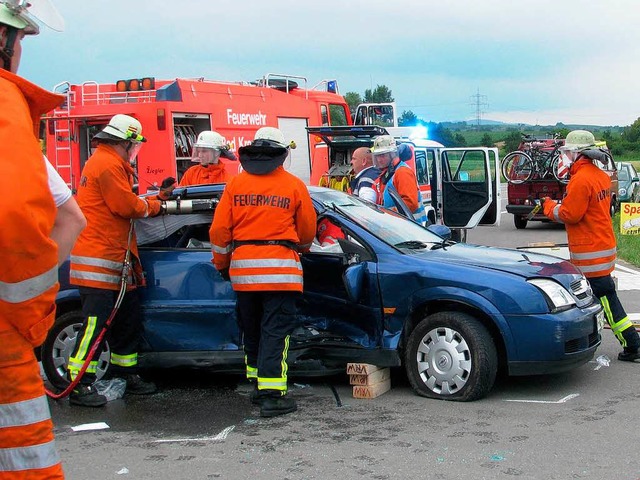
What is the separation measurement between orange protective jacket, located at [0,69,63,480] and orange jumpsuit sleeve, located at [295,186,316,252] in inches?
135

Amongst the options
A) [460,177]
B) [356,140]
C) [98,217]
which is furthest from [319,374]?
[460,177]

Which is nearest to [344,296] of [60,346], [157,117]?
[60,346]

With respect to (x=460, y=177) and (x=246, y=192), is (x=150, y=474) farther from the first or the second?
(x=460, y=177)

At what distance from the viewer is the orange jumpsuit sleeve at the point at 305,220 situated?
601 cm

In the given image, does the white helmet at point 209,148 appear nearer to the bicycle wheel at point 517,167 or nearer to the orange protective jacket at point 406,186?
the orange protective jacket at point 406,186

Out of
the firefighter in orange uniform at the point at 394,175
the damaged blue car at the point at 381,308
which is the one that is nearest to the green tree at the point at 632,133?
the firefighter in orange uniform at the point at 394,175

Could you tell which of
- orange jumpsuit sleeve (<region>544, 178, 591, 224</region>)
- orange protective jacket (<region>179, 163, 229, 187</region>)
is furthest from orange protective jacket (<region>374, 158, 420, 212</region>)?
orange jumpsuit sleeve (<region>544, 178, 591, 224</region>)

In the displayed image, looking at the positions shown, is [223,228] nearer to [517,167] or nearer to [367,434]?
[367,434]

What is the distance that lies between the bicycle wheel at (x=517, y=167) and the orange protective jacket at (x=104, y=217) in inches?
636

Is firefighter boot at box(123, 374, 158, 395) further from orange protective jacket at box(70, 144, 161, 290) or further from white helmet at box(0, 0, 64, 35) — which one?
white helmet at box(0, 0, 64, 35)

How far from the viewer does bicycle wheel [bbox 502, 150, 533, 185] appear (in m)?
21.5

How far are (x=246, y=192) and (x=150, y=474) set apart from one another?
200 cm

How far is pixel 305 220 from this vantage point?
19.7 ft

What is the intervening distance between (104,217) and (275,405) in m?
1.82
